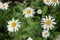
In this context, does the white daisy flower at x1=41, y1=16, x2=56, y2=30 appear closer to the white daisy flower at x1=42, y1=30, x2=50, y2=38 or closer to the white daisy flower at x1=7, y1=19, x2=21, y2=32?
the white daisy flower at x1=42, y1=30, x2=50, y2=38

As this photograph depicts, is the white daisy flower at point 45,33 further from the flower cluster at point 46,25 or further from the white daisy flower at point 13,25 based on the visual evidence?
the white daisy flower at point 13,25

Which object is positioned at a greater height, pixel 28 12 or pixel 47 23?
pixel 28 12

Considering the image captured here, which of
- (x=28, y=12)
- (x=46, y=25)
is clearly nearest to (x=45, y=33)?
(x=46, y=25)

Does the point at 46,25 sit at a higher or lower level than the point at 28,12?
lower

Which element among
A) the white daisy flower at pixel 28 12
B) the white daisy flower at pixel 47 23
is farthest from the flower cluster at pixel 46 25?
the white daisy flower at pixel 28 12

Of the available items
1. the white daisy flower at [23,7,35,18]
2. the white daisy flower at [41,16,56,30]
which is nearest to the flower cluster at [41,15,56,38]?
the white daisy flower at [41,16,56,30]

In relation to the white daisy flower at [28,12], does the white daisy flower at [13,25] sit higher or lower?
lower

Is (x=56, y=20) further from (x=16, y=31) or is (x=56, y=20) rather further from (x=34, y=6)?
(x=16, y=31)

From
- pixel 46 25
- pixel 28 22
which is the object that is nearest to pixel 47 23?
pixel 46 25

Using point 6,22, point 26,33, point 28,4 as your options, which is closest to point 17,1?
point 28,4

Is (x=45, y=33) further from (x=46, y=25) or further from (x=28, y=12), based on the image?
(x=28, y=12)

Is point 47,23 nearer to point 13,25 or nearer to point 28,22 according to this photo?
point 28,22
